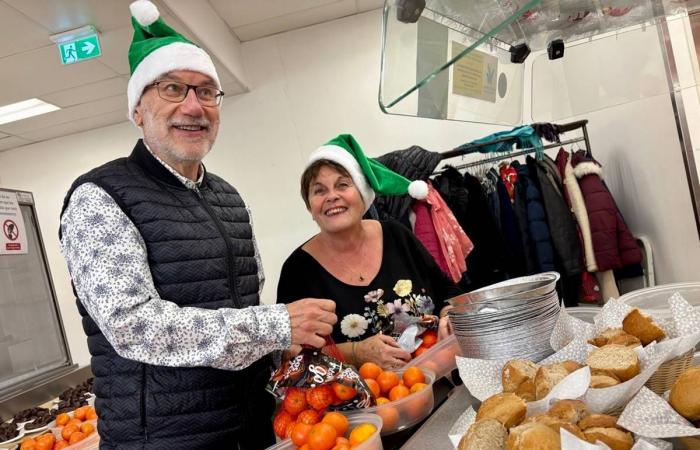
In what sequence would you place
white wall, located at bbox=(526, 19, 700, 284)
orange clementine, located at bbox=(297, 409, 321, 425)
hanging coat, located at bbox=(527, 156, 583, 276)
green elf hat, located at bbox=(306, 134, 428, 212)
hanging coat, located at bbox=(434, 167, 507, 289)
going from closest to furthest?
orange clementine, located at bbox=(297, 409, 321, 425) < white wall, located at bbox=(526, 19, 700, 284) < green elf hat, located at bbox=(306, 134, 428, 212) < hanging coat, located at bbox=(527, 156, 583, 276) < hanging coat, located at bbox=(434, 167, 507, 289)

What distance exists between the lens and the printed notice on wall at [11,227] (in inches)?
112

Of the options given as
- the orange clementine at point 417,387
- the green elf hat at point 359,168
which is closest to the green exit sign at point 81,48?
the green elf hat at point 359,168

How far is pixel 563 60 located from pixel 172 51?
45.5 inches

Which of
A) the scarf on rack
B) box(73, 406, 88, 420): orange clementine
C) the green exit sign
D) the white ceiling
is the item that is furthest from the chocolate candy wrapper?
the green exit sign

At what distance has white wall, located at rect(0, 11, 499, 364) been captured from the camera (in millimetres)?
4434

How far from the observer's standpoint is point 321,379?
1076 mm

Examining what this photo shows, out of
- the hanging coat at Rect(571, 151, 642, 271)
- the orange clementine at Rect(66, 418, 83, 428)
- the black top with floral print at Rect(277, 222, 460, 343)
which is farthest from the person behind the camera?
the hanging coat at Rect(571, 151, 642, 271)

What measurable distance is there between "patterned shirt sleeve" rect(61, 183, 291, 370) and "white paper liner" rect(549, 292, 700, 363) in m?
0.58

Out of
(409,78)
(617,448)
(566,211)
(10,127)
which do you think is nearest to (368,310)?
(409,78)

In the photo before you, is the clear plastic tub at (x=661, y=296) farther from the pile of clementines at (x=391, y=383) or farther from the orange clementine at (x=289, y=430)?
the orange clementine at (x=289, y=430)

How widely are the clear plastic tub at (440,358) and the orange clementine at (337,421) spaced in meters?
0.33

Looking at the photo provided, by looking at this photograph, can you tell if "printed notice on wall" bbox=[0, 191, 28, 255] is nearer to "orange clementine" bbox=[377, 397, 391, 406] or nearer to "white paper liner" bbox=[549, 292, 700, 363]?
"orange clementine" bbox=[377, 397, 391, 406]

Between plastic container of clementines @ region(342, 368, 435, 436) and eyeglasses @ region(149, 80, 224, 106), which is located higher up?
eyeglasses @ region(149, 80, 224, 106)

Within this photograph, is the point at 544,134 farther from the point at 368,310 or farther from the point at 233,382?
the point at 233,382
